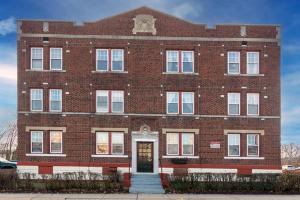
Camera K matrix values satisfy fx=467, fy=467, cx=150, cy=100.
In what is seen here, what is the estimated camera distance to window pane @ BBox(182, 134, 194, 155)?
35156 mm

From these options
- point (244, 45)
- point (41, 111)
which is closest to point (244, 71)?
point (244, 45)

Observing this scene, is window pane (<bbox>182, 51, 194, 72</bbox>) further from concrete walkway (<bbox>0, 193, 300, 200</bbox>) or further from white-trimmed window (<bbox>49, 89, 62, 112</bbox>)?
concrete walkway (<bbox>0, 193, 300, 200</bbox>)

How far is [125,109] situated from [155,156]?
13.7 feet

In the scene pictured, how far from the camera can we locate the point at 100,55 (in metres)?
35.4

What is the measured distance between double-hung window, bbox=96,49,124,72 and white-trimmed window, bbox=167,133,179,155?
6.30 m

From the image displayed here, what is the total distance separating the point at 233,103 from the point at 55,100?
1349 cm

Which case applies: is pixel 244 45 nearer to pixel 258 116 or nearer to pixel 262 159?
pixel 258 116

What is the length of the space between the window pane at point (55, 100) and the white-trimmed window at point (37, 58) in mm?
2218

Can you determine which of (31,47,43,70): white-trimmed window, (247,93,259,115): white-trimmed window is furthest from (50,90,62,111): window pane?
(247,93,259,115): white-trimmed window

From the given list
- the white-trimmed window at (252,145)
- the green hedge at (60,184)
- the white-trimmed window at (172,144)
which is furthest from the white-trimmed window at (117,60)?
the green hedge at (60,184)

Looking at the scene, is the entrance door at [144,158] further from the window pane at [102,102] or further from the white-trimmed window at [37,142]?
the white-trimmed window at [37,142]

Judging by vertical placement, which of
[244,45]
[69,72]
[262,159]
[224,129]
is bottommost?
[262,159]

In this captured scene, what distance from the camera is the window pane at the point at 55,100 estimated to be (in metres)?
35.1

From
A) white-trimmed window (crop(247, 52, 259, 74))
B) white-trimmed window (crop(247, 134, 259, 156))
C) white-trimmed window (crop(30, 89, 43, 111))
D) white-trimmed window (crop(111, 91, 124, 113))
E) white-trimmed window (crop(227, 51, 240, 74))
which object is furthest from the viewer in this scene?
white-trimmed window (crop(247, 52, 259, 74))
